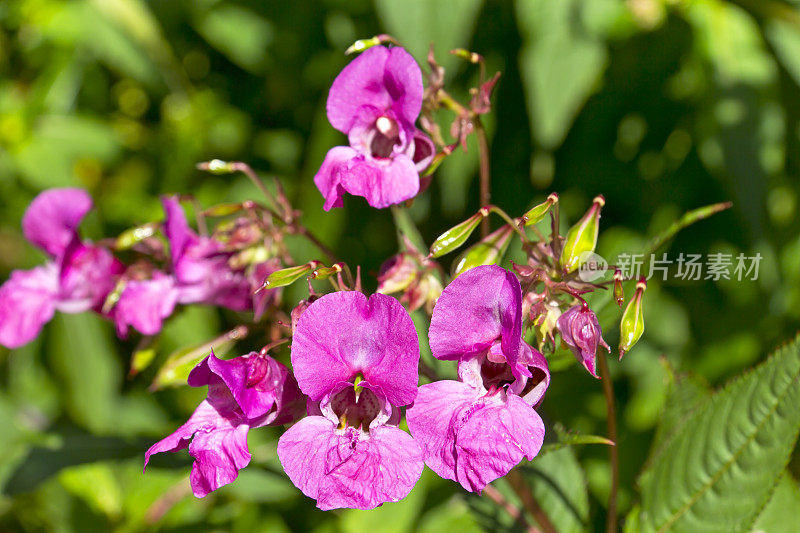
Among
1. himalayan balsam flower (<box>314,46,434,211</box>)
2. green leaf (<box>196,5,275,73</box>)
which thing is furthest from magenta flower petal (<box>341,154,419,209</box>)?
green leaf (<box>196,5,275,73</box>)

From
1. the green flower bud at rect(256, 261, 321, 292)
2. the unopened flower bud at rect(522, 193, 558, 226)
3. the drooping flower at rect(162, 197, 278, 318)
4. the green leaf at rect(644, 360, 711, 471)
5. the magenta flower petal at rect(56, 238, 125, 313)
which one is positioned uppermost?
the unopened flower bud at rect(522, 193, 558, 226)

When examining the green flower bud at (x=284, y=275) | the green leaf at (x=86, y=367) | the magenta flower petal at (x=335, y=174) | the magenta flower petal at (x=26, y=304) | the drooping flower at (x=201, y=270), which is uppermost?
the magenta flower petal at (x=335, y=174)

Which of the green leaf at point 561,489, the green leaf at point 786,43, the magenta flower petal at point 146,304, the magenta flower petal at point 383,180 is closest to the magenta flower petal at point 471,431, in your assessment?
the magenta flower petal at point 383,180

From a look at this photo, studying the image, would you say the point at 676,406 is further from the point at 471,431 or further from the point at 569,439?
the point at 471,431

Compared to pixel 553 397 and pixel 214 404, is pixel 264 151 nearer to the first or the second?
pixel 553 397

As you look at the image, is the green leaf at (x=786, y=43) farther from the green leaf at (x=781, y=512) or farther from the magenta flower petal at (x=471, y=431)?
the magenta flower petal at (x=471, y=431)

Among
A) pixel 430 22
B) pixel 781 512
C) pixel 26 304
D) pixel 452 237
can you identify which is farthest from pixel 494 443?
pixel 26 304

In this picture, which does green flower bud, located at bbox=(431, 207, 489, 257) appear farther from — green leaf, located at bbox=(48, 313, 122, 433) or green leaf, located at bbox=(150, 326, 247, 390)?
green leaf, located at bbox=(48, 313, 122, 433)

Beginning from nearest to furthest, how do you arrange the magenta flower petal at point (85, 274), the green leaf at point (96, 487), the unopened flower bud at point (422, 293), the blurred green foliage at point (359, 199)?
the unopened flower bud at point (422, 293), the magenta flower petal at point (85, 274), the blurred green foliage at point (359, 199), the green leaf at point (96, 487)
